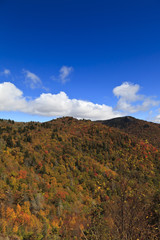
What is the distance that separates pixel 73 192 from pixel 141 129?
84138 millimetres

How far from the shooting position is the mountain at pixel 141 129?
240ft

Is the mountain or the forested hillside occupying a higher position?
the mountain

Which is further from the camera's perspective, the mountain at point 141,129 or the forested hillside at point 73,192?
the mountain at point 141,129

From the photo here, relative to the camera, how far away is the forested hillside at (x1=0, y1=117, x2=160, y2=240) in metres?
5.78

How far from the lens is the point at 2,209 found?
34.9ft

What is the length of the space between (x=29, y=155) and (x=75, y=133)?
2144 centimetres

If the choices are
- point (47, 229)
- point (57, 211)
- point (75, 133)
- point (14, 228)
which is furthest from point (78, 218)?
point (75, 133)

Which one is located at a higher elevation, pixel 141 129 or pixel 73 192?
pixel 141 129

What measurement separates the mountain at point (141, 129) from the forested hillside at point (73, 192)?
38576 mm

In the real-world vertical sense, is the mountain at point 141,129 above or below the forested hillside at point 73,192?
above

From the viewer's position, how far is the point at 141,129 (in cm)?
9138

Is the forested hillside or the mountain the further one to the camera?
the mountain

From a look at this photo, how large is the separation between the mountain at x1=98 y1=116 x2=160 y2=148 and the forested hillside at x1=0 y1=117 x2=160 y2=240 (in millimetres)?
38576

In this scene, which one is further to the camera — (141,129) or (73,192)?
(141,129)
